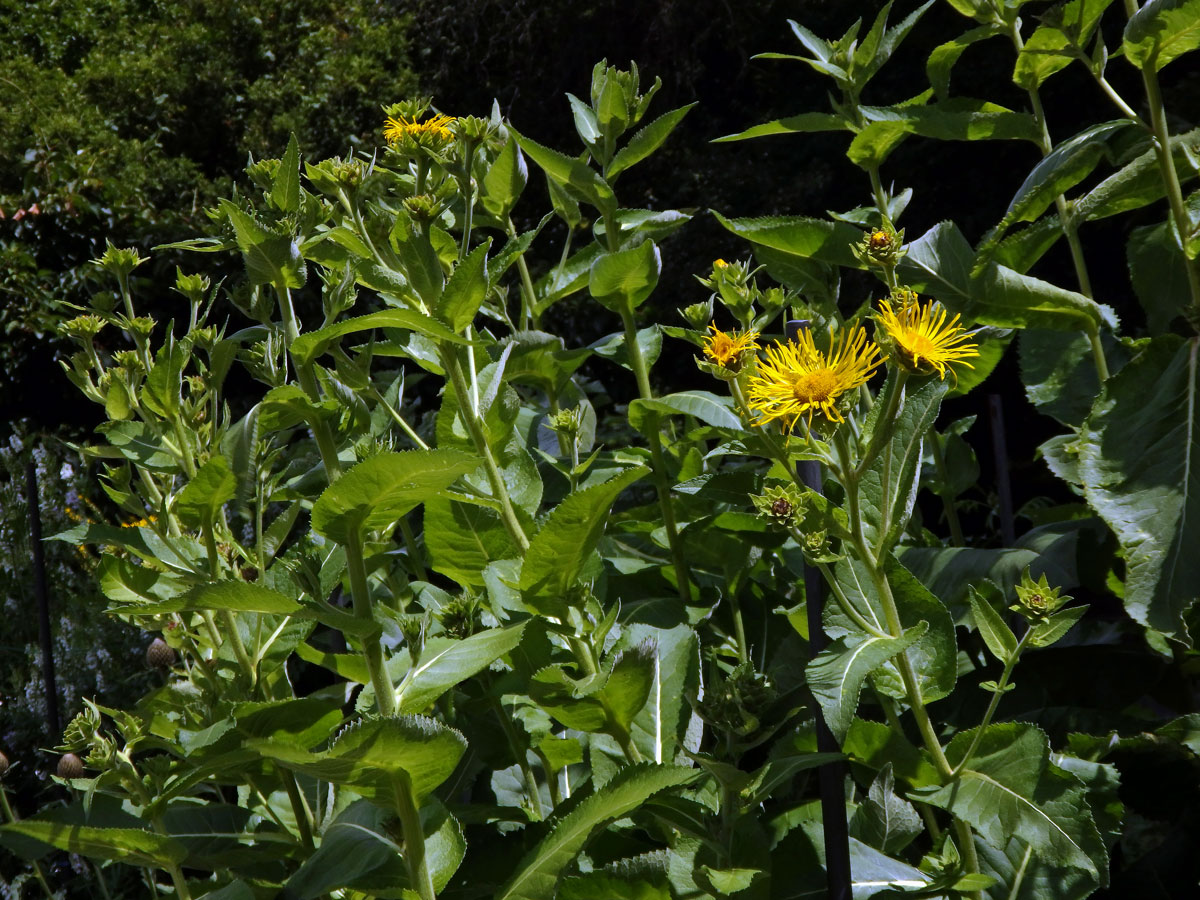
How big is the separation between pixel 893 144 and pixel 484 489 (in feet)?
2.34

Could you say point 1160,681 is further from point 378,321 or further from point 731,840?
point 378,321

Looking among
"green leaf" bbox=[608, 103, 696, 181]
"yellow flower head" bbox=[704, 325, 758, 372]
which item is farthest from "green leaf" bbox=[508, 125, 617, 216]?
"yellow flower head" bbox=[704, 325, 758, 372]

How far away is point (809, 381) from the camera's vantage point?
94 centimetres

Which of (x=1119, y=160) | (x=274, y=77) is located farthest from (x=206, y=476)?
(x=274, y=77)

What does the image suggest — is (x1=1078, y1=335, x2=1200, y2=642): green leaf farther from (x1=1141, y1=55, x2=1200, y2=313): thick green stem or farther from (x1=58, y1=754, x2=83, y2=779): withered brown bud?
(x1=58, y1=754, x2=83, y2=779): withered brown bud

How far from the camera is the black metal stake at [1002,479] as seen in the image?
1.84 metres

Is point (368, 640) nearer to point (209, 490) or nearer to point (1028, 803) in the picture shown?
point (209, 490)

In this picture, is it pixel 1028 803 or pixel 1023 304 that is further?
pixel 1023 304

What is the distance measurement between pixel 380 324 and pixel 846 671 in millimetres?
512

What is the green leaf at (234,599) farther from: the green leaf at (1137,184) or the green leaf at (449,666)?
the green leaf at (1137,184)

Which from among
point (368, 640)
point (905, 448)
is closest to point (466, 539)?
point (368, 640)

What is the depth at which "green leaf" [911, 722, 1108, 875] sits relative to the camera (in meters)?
0.96

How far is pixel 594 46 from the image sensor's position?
6992mm

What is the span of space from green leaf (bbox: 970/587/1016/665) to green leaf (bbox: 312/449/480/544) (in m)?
0.52
